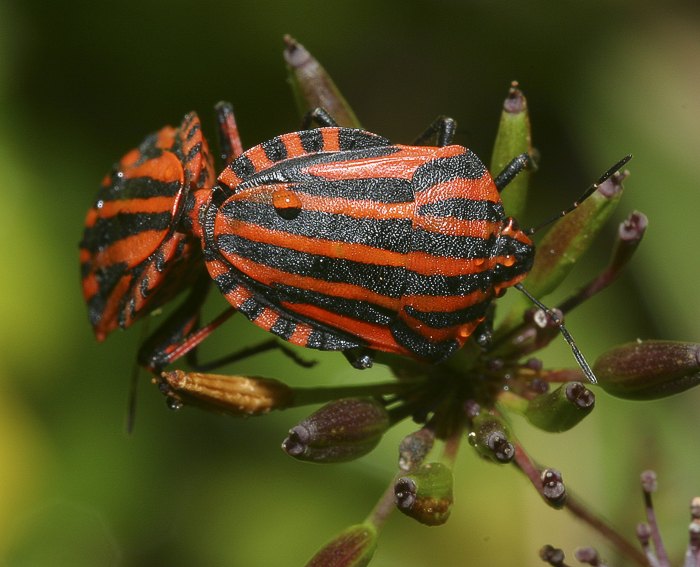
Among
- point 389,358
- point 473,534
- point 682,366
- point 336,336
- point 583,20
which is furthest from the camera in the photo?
point 583,20

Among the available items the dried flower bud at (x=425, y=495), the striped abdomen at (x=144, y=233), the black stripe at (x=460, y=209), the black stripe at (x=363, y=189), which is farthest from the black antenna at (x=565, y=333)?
the striped abdomen at (x=144, y=233)

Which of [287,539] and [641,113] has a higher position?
[641,113]

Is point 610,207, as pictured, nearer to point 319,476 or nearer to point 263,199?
point 263,199

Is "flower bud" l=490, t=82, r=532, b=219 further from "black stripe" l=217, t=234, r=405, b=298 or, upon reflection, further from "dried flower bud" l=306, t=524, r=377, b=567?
"dried flower bud" l=306, t=524, r=377, b=567

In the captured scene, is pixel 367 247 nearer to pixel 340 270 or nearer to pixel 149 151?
pixel 340 270

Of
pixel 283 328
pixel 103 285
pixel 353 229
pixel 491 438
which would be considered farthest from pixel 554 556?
pixel 103 285

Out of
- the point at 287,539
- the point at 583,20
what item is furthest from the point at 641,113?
the point at 287,539
